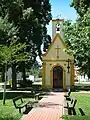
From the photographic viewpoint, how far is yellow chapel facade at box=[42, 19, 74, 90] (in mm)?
44406

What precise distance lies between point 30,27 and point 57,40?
420 centimetres

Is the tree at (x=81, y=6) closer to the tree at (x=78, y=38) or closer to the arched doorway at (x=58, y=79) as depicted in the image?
the arched doorway at (x=58, y=79)

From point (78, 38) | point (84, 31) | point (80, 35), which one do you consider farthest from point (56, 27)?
point (84, 31)

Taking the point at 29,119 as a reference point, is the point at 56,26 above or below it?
above

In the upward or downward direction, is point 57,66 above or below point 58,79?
above

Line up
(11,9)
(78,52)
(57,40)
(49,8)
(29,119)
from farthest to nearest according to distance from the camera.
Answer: (49,8) → (57,40) → (11,9) → (78,52) → (29,119)

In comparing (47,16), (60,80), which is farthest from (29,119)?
(47,16)

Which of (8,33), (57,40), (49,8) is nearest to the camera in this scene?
(8,33)

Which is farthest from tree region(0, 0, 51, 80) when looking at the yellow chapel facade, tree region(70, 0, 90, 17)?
tree region(70, 0, 90, 17)

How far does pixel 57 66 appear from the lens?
44.8 meters

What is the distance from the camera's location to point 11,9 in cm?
4106

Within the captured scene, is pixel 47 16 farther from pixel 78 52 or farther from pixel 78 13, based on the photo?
pixel 78 52

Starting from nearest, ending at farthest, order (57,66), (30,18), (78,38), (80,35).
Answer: (80,35) → (78,38) → (30,18) → (57,66)

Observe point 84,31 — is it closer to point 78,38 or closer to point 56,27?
point 78,38
